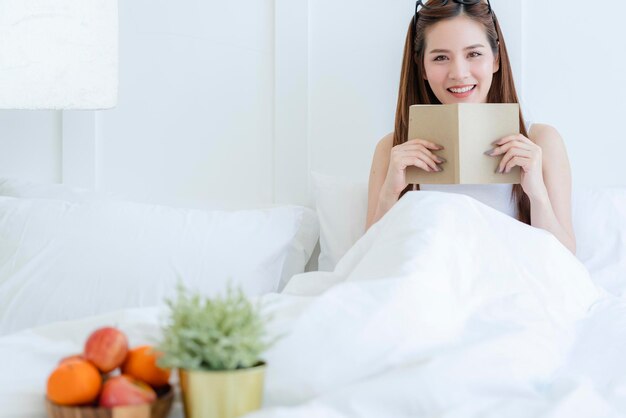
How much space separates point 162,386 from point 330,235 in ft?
3.30

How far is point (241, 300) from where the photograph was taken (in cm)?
86

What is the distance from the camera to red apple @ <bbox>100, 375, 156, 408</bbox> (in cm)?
83

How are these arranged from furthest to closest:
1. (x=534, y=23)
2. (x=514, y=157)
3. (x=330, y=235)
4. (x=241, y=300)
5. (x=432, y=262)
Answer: (x=534, y=23)
(x=330, y=235)
(x=514, y=157)
(x=432, y=262)
(x=241, y=300)

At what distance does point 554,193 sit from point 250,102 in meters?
0.80

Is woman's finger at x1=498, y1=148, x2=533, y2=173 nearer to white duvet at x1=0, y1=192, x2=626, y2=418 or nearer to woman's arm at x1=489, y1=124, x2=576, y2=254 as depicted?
woman's arm at x1=489, y1=124, x2=576, y2=254

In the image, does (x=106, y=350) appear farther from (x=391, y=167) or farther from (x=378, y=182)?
(x=378, y=182)

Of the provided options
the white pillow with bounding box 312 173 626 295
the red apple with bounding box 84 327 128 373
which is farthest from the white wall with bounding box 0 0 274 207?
the red apple with bounding box 84 327 128 373

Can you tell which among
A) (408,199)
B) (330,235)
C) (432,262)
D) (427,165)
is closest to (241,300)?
(432,262)

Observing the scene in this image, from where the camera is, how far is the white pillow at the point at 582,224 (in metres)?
1.77

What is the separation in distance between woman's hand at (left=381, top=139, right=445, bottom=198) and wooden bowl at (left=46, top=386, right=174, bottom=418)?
936 millimetres

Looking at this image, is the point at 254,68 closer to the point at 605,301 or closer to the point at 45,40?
the point at 45,40

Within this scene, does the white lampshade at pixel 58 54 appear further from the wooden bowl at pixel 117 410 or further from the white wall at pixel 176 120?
the wooden bowl at pixel 117 410

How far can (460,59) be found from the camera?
6.03 ft

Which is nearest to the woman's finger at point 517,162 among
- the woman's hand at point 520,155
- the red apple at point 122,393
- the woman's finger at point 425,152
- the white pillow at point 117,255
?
the woman's hand at point 520,155
